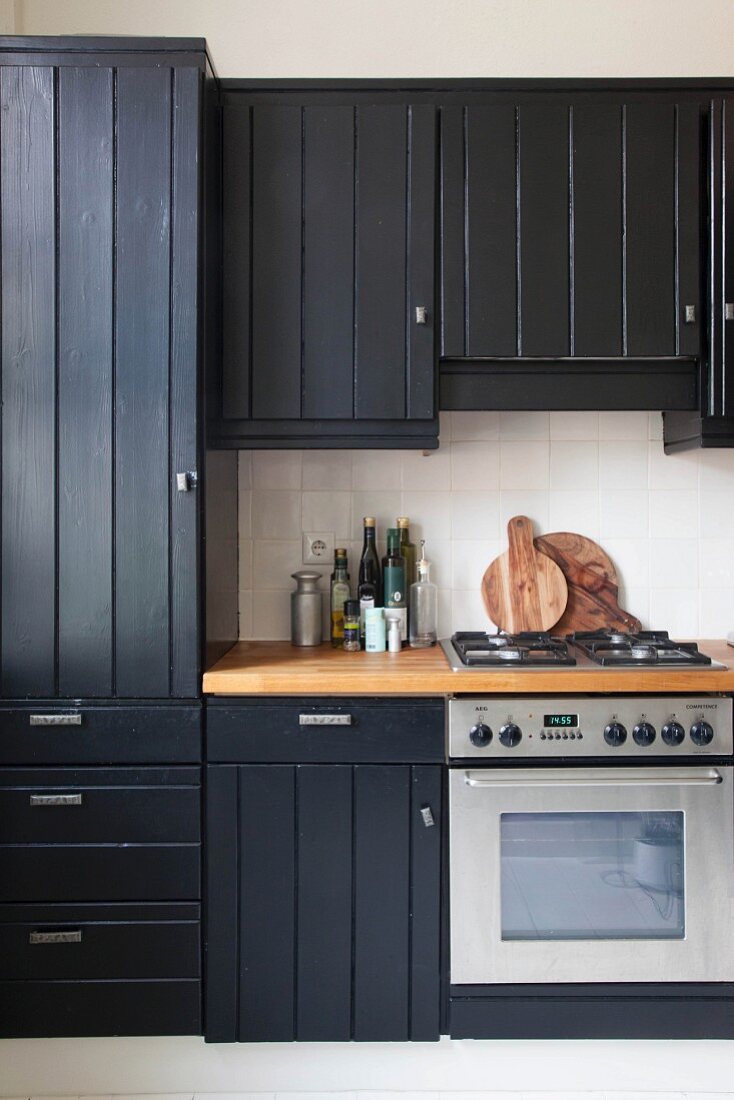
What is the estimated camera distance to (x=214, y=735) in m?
1.92

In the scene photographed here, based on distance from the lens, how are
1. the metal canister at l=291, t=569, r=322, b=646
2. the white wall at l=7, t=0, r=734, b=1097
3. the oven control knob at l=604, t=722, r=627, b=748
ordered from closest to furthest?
1. the oven control knob at l=604, t=722, r=627, b=748
2. the metal canister at l=291, t=569, r=322, b=646
3. the white wall at l=7, t=0, r=734, b=1097

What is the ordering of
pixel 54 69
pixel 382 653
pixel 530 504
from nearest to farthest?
pixel 54 69
pixel 382 653
pixel 530 504

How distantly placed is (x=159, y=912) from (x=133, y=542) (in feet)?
2.86

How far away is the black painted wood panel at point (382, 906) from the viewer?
192cm

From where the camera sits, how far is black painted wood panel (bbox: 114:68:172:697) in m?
1.90

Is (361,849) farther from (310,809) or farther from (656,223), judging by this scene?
(656,223)

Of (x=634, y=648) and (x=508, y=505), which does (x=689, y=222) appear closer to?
(x=508, y=505)

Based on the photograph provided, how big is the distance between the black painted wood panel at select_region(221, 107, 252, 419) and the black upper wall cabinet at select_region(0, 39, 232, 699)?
168 millimetres

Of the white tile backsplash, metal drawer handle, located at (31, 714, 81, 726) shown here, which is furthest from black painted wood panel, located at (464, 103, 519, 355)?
metal drawer handle, located at (31, 714, 81, 726)

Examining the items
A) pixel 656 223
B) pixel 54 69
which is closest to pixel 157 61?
pixel 54 69

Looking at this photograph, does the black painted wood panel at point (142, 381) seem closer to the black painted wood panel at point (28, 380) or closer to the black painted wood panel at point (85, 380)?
the black painted wood panel at point (85, 380)

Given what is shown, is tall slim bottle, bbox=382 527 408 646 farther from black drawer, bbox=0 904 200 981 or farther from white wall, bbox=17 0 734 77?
white wall, bbox=17 0 734 77

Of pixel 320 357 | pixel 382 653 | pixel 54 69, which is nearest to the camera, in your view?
pixel 54 69

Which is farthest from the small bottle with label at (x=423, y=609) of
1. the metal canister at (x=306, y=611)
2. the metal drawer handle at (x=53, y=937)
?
the metal drawer handle at (x=53, y=937)
